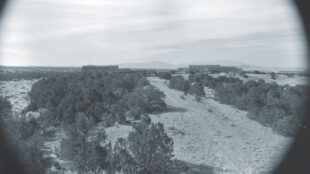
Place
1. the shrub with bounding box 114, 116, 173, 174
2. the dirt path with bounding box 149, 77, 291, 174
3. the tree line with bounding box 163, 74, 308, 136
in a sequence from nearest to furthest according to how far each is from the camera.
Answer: the shrub with bounding box 114, 116, 173, 174, the dirt path with bounding box 149, 77, 291, 174, the tree line with bounding box 163, 74, 308, 136

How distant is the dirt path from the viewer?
38.8 ft

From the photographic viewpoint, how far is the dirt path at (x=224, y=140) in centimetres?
1181

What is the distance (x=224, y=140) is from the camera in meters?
14.9

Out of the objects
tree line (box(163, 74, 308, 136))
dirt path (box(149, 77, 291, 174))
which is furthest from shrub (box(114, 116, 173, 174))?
tree line (box(163, 74, 308, 136))

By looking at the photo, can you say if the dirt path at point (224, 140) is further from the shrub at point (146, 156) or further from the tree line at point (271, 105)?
the shrub at point (146, 156)

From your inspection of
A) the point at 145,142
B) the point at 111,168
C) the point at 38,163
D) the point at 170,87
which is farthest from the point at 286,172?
the point at 170,87

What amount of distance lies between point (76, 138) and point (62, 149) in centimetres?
76

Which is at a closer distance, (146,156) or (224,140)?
(146,156)

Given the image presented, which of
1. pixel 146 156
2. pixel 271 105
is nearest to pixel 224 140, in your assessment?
pixel 146 156

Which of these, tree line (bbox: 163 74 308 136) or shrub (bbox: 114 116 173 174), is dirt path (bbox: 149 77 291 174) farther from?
shrub (bbox: 114 116 173 174)

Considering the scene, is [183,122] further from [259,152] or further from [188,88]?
[188,88]

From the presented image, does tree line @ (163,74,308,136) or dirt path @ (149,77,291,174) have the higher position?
tree line @ (163,74,308,136)

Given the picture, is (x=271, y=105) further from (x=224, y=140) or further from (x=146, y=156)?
(x=146, y=156)

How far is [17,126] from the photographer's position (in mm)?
14133
